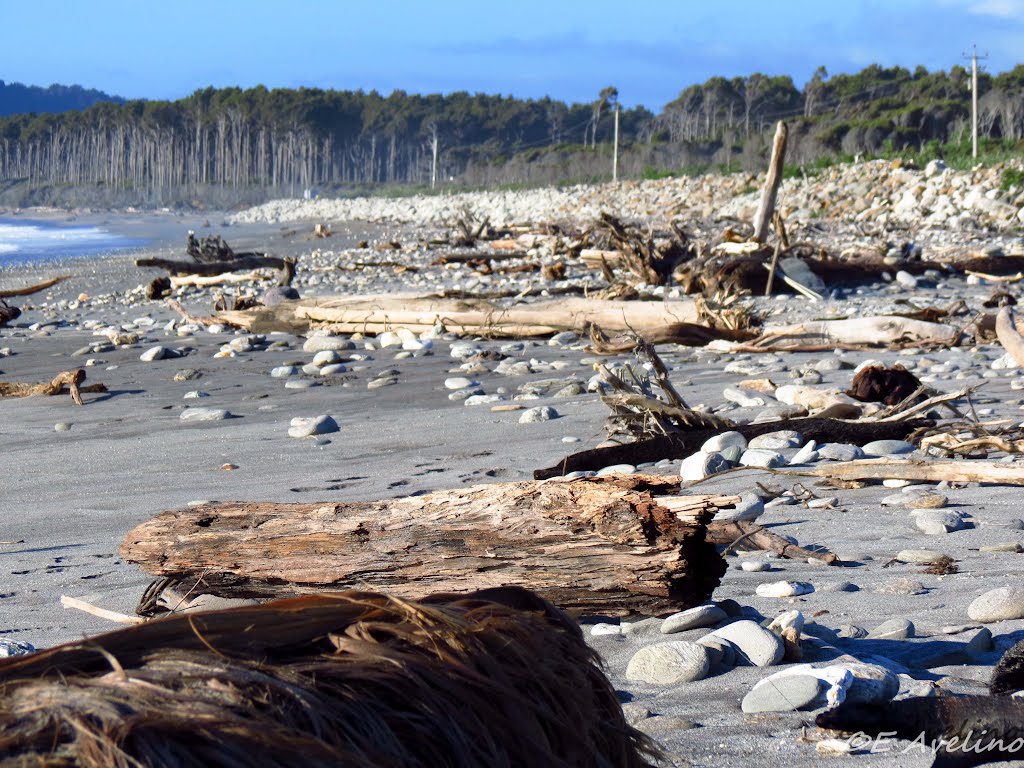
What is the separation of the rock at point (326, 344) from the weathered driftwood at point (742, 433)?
444 cm

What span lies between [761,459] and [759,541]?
1.03 m

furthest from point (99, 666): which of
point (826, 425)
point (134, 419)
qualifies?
point (134, 419)

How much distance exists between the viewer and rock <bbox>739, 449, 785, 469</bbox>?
4.21m

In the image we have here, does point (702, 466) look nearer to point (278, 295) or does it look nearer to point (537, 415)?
point (537, 415)

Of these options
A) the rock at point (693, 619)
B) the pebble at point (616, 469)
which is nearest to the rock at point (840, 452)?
the pebble at point (616, 469)

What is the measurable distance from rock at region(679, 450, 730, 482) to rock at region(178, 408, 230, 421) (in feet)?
10.5

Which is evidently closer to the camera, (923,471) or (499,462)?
(923,471)

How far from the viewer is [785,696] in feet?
6.91

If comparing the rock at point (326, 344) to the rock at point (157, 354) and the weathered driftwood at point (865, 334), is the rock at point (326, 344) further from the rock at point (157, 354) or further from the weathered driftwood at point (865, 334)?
the weathered driftwood at point (865, 334)

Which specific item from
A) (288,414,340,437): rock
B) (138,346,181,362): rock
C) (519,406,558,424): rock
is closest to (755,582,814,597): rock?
(519,406,558,424): rock

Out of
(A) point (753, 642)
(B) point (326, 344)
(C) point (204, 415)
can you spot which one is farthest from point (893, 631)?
(B) point (326, 344)

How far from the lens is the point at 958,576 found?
294 centimetres

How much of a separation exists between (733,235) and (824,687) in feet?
37.2

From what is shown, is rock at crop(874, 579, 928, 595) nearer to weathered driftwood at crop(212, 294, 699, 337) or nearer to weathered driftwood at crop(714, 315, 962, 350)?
weathered driftwood at crop(714, 315, 962, 350)
